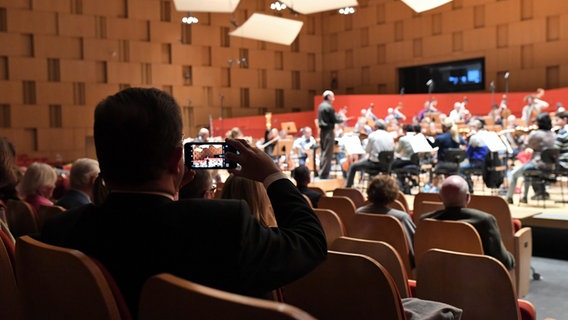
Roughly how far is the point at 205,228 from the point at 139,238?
15 cm

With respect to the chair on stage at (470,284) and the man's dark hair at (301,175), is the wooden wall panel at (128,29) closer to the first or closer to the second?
the man's dark hair at (301,175)

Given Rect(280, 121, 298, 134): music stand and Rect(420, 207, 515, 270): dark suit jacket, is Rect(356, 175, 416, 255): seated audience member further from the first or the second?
Rect(280, 121, 298, 134): music stand

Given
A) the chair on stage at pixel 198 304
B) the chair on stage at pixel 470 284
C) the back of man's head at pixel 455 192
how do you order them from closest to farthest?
the chair on stage at pixel 198 304 → the chair on stage at pixel 470 284 → the back of man's head at pixel 455 192

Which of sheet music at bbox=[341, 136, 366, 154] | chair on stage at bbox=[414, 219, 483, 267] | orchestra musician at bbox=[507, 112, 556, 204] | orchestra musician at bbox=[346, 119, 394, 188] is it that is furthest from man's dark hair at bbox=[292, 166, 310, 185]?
sheet music at bbox=[341, 136, 366, 154]

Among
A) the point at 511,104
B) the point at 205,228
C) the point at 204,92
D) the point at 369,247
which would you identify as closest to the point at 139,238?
the point at 205,228

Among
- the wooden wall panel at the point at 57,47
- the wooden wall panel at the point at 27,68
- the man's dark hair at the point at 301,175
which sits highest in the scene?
the wooden wall panel at the point at 57,47

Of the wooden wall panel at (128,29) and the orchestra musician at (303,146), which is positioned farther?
the wooden wall panel at (128,29)

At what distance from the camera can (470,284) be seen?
2293mm

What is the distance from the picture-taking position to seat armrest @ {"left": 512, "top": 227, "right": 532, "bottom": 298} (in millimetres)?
4059

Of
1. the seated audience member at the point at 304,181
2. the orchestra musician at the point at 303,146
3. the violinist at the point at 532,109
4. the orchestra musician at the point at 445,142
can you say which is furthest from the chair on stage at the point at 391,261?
the violinist at the point at 532,109

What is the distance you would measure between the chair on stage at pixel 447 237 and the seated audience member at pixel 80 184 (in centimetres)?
210

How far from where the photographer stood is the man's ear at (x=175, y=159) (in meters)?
1.32

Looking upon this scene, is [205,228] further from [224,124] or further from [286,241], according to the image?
[224,124]

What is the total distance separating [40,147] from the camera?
47.8ft
